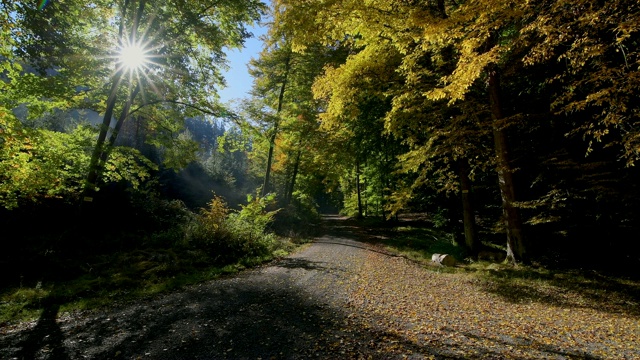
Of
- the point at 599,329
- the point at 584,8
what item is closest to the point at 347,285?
the point at 599,329

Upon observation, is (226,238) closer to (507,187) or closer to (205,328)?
(205,328)

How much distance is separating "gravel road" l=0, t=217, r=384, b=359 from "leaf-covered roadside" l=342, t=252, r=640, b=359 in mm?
704

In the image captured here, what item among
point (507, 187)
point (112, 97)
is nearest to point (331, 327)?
point (507, 187)

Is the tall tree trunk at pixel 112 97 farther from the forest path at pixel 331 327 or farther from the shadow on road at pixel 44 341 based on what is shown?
the shadow on road at pixel 44 341

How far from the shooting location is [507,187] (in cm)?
920

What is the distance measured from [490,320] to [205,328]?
192 inches

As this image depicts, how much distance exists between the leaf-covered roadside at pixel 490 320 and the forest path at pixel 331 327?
2cm

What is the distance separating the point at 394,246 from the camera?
49.2 feet

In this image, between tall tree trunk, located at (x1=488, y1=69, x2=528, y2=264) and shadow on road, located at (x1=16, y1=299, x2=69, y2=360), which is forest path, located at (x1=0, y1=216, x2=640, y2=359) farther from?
tall tree trunk, located at (x1=488, y1=69, x2=528, y2=264)

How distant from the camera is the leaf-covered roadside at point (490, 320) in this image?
4129 mm

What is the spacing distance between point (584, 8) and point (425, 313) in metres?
5.86

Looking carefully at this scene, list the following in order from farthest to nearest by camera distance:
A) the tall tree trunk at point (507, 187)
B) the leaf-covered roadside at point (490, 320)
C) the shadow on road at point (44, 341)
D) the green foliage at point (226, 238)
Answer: the green foliage at point (226, 238) < the tall tree trunk at point (507, 187) < the leaf-covered roadside at point (490, 320) < the shadow on road at point (44, 341)

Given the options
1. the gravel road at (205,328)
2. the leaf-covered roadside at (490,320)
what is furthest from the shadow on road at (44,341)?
the leaf-covered roadside at (490,320)

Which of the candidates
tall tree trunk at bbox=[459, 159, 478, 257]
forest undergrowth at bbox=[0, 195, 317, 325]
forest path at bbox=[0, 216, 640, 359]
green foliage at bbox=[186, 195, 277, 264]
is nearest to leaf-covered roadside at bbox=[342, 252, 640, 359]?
forest path at bbox=[0, 216, 640, 359]
